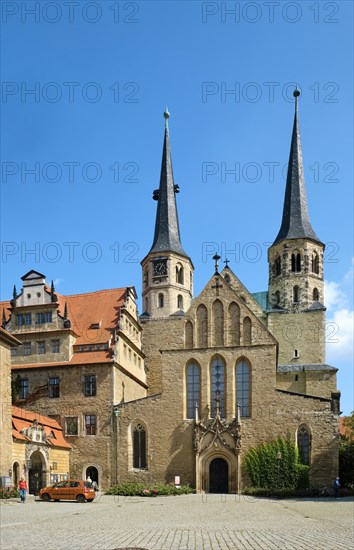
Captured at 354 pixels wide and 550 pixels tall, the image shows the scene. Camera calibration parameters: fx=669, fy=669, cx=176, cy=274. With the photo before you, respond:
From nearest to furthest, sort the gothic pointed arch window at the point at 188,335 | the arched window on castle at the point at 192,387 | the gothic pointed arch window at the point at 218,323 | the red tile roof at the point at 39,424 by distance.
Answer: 1. the red tile roof at the point at 39,424
2. the arched window on castle at the point at 192,387
3. the gothic pointed arch window at the point at 218,323
4. the gothic pointed arch window at the point at 188,335

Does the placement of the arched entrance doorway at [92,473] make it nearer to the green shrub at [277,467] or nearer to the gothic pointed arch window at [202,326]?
the green shrub at [277,467]

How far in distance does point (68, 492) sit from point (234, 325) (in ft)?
56.5

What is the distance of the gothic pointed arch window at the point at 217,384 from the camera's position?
42.2 m

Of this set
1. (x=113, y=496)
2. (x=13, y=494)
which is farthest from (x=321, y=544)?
(x=113, y=496)

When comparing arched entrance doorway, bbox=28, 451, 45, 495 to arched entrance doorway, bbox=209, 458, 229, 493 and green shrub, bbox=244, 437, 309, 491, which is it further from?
green shrub, bbox=244, 437, 309, 491

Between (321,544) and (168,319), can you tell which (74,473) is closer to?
(168,319)

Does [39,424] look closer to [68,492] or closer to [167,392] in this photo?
[167,392]

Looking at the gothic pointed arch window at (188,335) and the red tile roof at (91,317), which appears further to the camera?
the gothic pointed arch window at (188,335)

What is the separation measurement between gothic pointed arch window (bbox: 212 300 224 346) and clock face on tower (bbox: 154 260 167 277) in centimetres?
1512

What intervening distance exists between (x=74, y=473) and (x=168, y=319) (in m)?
18.6

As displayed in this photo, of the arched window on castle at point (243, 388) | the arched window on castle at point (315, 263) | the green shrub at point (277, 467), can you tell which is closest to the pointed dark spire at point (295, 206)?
the arched window on castle at point (315, 263)

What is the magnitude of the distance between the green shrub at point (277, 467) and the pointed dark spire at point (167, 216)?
77.0 ft

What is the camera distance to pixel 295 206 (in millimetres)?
60406

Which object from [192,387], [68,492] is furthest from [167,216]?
[68,492]
